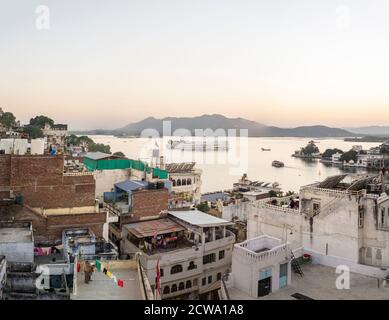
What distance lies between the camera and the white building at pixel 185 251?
16.7 metres

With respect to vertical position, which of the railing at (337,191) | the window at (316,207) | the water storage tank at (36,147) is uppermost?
the water storage tank at (36,147)

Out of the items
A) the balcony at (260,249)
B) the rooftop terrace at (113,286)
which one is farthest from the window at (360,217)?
Answer: the rooftop terrace at (113,286)

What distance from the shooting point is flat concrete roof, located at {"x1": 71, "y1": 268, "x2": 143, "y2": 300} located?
33.8ft

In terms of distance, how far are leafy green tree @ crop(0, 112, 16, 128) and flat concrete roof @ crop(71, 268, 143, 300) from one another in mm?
41933

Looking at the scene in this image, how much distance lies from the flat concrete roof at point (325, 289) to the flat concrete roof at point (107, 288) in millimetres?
4014

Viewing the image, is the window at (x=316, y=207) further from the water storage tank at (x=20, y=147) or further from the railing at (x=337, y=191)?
the water storage tank at (x=20, y=147)

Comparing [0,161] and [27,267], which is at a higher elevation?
[0,161]

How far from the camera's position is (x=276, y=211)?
65.9 feet

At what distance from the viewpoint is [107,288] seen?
10938mm

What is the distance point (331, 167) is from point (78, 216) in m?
99.1

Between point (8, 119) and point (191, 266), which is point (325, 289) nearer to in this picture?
point (191, 266)

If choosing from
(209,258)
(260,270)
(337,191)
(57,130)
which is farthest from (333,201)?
(57,130)
